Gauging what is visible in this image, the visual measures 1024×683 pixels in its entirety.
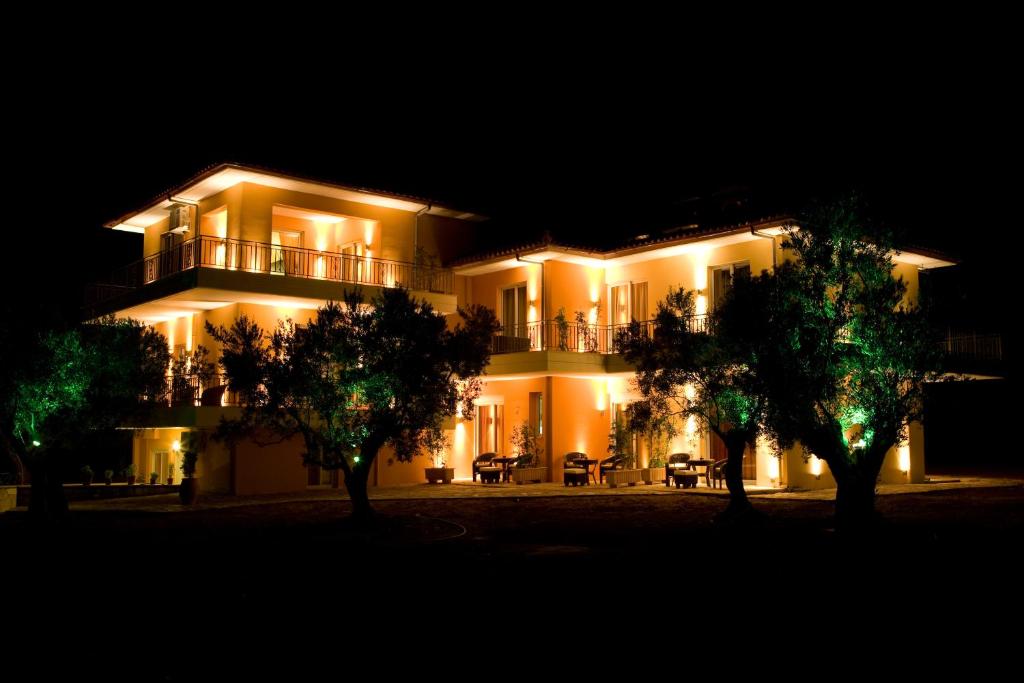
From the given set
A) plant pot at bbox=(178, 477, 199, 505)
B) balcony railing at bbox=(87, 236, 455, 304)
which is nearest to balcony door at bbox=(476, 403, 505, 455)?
balcony railing at bbox=(87, 236, 455, 304)

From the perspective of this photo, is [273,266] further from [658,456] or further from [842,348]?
[842,348]

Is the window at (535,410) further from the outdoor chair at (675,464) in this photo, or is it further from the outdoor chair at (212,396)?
the outdoor chair at (212,396)

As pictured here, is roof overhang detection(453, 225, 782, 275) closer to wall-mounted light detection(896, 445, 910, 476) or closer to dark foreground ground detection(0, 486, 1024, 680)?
wall-mounted light detection(896, 445, 910, 476)

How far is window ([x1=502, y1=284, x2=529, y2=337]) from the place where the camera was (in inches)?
1012

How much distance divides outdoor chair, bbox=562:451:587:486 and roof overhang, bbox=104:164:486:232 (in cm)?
766

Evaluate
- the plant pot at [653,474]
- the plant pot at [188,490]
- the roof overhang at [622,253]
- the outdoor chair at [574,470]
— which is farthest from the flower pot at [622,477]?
the plant pot at [188,490]

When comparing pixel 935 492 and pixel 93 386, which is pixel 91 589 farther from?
pixel 935 492

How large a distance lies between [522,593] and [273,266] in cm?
1641

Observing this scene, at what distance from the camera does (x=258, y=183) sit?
22.9 meters

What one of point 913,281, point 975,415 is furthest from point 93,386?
point 975,415

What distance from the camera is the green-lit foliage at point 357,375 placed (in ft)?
48.2

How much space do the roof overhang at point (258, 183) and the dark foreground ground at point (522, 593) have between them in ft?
30.5

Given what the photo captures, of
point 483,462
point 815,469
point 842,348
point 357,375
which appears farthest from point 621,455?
point 842,348

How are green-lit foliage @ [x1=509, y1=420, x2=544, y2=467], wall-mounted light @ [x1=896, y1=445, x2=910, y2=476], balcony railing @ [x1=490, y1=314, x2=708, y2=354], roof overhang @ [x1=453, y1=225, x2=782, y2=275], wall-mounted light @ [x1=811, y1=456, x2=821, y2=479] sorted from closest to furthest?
wall-mounted light @ [x1=811, y1=456, x2=821, y2=479], roof overhang @ [x1=453, y1=225, x2=782, y2=275], wall-mounted light @ [x1=896, y1=445, x2=910, y2=476], green-lit foliage @ [x1=509, y1=420, x2=544, y2=467], balcony railing @ [x1=490, y1=314, x2=708, y2=354]
